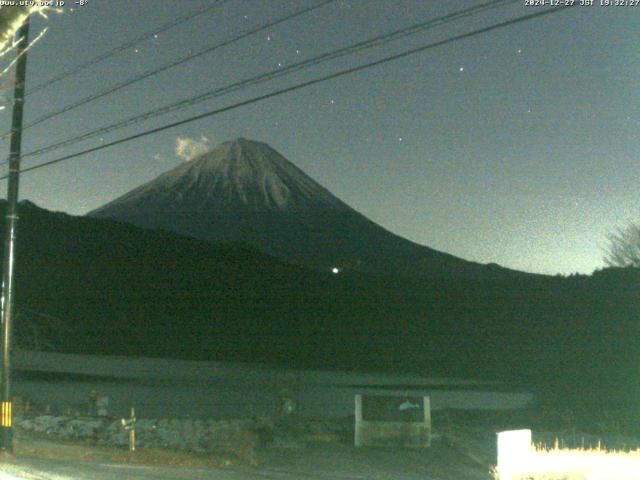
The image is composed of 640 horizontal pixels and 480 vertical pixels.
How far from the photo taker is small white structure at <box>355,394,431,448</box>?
21.7m

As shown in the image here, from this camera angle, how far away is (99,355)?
8006 centimetres

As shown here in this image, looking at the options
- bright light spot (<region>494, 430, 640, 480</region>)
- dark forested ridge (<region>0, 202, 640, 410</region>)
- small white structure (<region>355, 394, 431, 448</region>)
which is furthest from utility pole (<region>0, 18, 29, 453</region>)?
dark forested ridge (<region>0, 202, 640, 410</region>)

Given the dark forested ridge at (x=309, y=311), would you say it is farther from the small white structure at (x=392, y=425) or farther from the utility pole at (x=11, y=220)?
the utility pole at (x=11, y=220)

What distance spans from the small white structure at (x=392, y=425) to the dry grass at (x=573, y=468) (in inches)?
268

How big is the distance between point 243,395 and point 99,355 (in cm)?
3560

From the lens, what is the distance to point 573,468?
43.9 ft

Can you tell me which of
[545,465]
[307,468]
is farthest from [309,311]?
[545,465]

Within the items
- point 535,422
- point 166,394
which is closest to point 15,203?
point 535,422

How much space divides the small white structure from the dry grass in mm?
6803

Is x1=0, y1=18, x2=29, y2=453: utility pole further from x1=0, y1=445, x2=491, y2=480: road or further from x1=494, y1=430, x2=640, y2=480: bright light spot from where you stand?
x1=494, y1=430, x2=640, y2=480: bright light spot

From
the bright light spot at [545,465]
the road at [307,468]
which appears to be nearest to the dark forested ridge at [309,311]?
the road at [307,468]

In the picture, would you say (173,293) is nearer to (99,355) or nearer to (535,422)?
(99,355)

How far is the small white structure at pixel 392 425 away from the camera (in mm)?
21656

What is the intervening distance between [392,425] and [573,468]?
8796 millimetres
